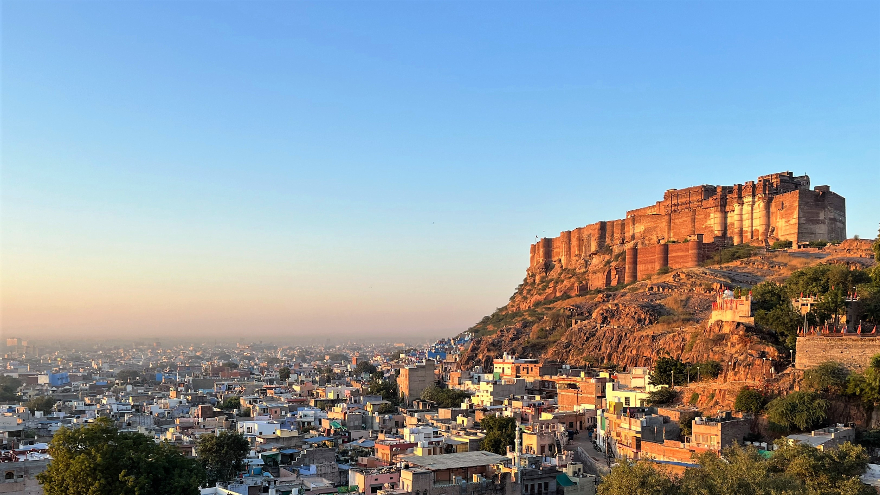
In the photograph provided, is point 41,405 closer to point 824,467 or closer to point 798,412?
point 798,412

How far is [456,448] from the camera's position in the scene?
25.9 m

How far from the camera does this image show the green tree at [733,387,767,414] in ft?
80.4

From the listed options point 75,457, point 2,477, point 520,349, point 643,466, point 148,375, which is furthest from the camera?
point 148,375

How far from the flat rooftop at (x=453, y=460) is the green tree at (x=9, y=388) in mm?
38625

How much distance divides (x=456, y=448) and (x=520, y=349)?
862 inches

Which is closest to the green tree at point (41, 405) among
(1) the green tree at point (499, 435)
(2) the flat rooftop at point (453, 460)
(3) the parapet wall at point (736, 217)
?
(1) the green tree at point (499, 435)

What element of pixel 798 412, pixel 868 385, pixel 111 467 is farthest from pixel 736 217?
pixel 111 467

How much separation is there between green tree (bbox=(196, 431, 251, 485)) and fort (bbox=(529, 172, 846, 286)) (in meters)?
35.2

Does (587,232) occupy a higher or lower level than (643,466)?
higher

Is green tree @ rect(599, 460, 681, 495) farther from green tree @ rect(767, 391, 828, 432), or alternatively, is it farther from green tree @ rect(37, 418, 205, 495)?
green tree @ rect(37, 418, 205, 495)

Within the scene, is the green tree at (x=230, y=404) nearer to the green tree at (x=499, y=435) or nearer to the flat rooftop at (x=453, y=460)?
the green tree at (x=499, y=435)

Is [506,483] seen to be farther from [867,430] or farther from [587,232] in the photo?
[587,232]

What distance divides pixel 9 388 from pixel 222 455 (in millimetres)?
40115

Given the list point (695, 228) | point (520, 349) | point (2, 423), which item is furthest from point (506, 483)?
point (695, 228)
